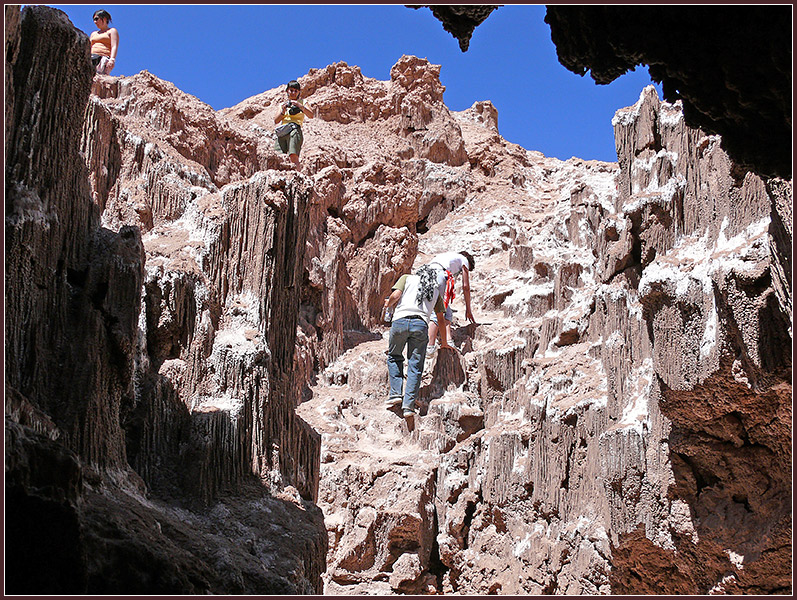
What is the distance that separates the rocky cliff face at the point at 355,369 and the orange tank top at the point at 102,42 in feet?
3.00

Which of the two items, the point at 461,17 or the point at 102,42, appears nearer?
the point at 461,17

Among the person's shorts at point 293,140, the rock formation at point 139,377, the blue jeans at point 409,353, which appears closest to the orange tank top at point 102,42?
the person's shorts at point 293,140

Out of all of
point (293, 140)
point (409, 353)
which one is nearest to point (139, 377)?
point (409, 353)

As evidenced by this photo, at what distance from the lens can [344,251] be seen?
14695 millimetres

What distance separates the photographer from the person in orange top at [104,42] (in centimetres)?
1085

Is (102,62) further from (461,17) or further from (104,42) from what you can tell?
(461,17)

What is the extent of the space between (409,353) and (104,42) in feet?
18.3

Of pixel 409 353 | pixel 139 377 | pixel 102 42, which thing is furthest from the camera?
pixel 102 42

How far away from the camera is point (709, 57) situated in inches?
189

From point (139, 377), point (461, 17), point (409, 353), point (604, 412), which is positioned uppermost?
point (461, 17)

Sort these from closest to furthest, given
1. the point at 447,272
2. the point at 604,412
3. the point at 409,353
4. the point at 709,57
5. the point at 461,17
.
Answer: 1. the point at 709,57
2. the point at 461,17
3. the point at 604,412
4. the point at 409,353
5. the point at 447,272

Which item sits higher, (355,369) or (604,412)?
(355,369)

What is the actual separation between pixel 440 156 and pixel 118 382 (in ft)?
45.2

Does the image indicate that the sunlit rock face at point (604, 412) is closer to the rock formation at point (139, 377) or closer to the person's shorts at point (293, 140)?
the person's shorts at point (293, 140)
